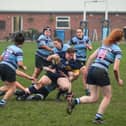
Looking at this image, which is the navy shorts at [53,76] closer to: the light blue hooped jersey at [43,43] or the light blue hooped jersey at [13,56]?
the light blue hooped jersey at [13,56]

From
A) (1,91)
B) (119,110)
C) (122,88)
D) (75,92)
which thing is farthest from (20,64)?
(122,88)

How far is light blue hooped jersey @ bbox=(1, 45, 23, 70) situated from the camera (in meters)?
11.7

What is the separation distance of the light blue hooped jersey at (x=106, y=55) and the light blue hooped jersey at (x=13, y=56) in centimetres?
205

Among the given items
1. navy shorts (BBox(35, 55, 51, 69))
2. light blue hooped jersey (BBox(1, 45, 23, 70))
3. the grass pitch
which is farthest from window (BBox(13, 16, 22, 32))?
light blue hooped jersey (BBox(1, 45, 23, 70))

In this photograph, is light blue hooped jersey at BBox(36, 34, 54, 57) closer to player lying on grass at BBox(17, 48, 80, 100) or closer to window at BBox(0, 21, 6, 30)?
player lying on grass at BBox(17, 48, 80, 100)

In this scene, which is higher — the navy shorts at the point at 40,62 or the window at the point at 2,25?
the navy shorts at the point at 40,62

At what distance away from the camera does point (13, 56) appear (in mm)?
11734

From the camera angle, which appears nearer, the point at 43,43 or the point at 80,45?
the point at 80,45

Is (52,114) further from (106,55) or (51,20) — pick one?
(51,20)

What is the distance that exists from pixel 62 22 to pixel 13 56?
5003cm

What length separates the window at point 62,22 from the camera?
6126 cm
